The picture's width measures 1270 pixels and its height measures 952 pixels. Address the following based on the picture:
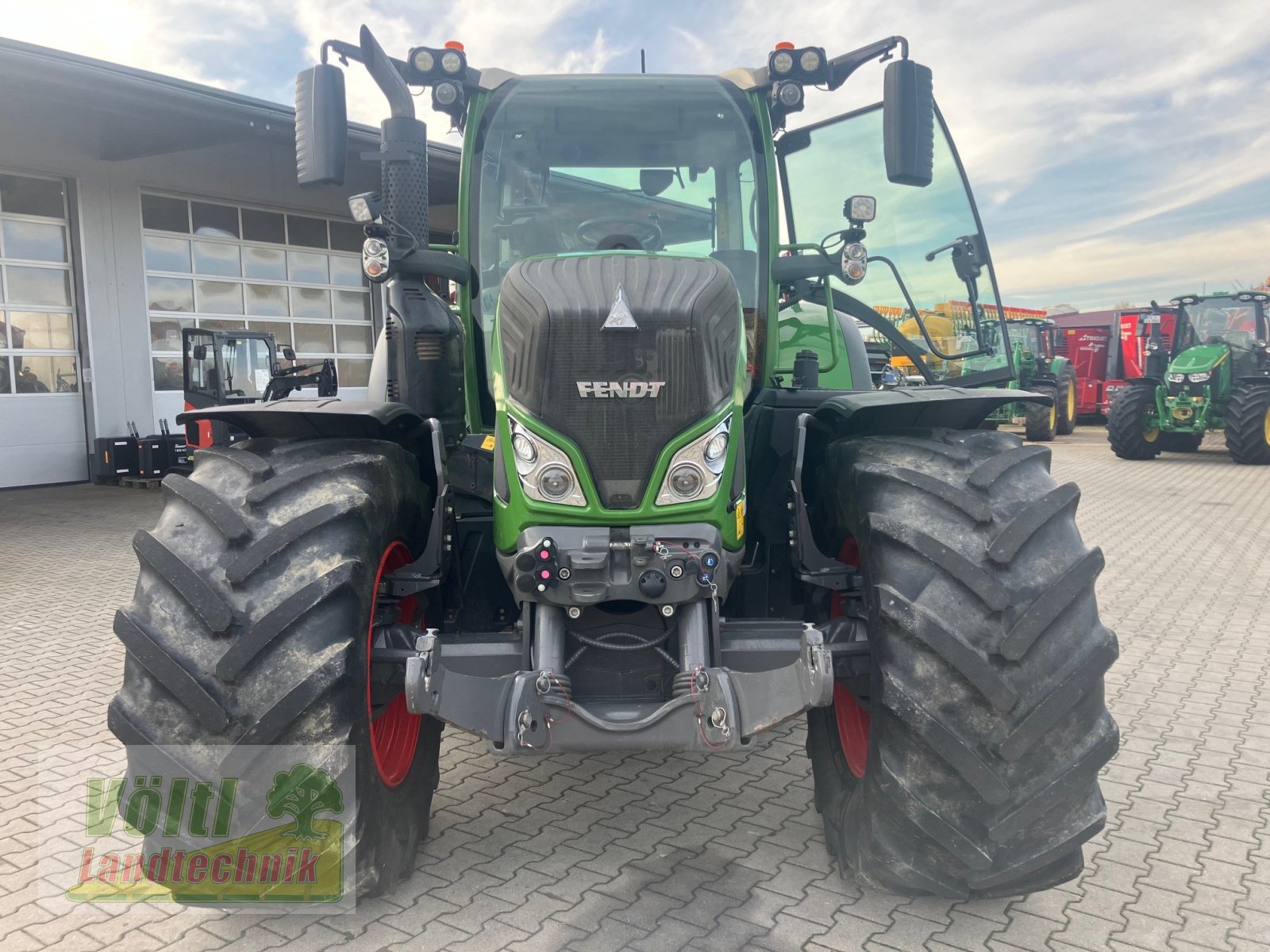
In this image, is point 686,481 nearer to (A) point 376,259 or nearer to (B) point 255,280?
(A) point 376,259

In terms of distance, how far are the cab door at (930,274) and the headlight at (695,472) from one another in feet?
8.50

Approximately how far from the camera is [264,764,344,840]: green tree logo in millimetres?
2465

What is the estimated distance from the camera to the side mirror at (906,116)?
3.30 meters

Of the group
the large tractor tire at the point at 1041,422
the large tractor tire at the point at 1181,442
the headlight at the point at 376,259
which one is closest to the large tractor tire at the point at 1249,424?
the large tractor tire at the point at 1181,442

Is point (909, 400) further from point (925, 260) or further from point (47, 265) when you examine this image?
point (47, 265)

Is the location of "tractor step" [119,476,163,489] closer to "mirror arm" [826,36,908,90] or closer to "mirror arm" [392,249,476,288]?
"mirror arm" [392,249,476,288]

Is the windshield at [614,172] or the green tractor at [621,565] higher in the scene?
the windshield at [614,172]

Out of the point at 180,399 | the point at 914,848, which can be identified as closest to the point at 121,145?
the point at 180,399

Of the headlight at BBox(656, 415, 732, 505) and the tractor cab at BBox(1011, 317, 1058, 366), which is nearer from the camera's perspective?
the headlight at BBox(656, 415, 732, 505)

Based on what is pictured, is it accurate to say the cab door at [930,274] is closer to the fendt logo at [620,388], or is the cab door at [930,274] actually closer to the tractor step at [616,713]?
the fendt logo at [620,388]

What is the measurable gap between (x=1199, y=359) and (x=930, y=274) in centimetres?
1306

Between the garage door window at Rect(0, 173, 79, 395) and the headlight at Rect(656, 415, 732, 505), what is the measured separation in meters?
13.9

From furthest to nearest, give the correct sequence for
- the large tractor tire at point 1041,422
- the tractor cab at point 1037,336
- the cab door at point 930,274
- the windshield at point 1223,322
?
the tractor cab at point 1037,336
the large tractor tire at point 1041,422
the windshield at point 1223,322
the cab door at point 930,274

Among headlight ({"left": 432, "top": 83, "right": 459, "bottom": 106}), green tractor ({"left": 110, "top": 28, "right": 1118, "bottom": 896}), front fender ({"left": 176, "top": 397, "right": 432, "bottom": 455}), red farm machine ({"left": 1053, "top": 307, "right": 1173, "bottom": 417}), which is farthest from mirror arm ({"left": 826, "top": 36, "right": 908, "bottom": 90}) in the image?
red farm machine ({"left": 1053, "top": 307, "right": 1173, "bottom": 417})
